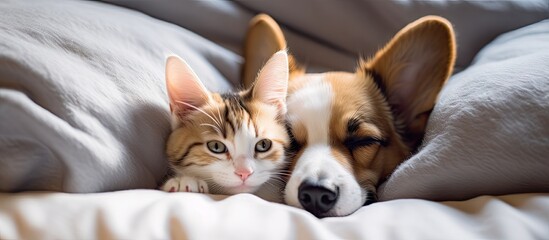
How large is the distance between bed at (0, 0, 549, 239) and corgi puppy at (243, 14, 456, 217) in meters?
A: 0.09

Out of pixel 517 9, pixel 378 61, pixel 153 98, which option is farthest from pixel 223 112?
pixel 517 9

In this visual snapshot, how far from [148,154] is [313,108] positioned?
38 centimetres

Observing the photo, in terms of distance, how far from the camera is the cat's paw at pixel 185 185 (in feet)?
3.31

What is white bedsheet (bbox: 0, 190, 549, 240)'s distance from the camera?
0.76 meters

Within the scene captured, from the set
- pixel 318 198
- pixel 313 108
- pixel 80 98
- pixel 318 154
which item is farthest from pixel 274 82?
pixel 80 98

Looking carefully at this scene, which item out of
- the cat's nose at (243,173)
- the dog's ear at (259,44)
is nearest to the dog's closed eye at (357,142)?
the cat's nose at (243,173)

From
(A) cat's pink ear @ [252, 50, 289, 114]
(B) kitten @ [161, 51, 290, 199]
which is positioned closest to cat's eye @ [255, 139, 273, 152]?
(B) kitten @ [161, 51, 290, 199]

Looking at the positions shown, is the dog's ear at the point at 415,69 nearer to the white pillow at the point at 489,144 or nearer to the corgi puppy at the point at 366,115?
the corgi puppy at the point at 366,115

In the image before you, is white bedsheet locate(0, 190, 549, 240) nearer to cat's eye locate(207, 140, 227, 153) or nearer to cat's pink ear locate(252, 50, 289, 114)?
cat's eye locate(207, 140, 227, 153)

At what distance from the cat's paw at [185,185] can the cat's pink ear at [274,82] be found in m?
0.26

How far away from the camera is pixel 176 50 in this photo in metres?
1.29

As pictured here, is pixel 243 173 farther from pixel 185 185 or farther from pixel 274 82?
pixel 274 82

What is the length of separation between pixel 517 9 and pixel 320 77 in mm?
732

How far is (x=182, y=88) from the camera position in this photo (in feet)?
3.74
